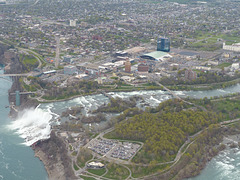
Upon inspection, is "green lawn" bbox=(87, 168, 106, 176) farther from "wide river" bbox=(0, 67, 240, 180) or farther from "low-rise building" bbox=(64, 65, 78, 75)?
"low-rise building" bbox=(64, 65, 78, 75)

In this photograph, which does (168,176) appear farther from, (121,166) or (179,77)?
(179,77)

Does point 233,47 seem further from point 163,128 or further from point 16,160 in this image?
point 16,160

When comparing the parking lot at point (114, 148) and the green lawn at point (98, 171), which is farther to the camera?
the parking lot at point (114, 148)

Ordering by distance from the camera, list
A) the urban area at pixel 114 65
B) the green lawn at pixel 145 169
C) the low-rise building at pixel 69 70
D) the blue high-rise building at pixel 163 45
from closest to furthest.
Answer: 1. the green lawn at pixel 145 169
2. the urban area at pixel 114 65
3. the low-rise building at pixel 69 70
4. the blue high-rise building at pixel 163 45

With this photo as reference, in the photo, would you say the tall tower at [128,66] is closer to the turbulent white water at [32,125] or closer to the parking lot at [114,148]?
the turbulent white water at [32,125]

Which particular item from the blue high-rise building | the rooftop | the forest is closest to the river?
the forest

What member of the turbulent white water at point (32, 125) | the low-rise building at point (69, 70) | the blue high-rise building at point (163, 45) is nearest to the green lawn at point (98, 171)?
the turbulent white water at point (32, 125)

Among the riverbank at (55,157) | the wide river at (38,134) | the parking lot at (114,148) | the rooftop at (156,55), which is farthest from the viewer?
the rooftop at (156,55)
